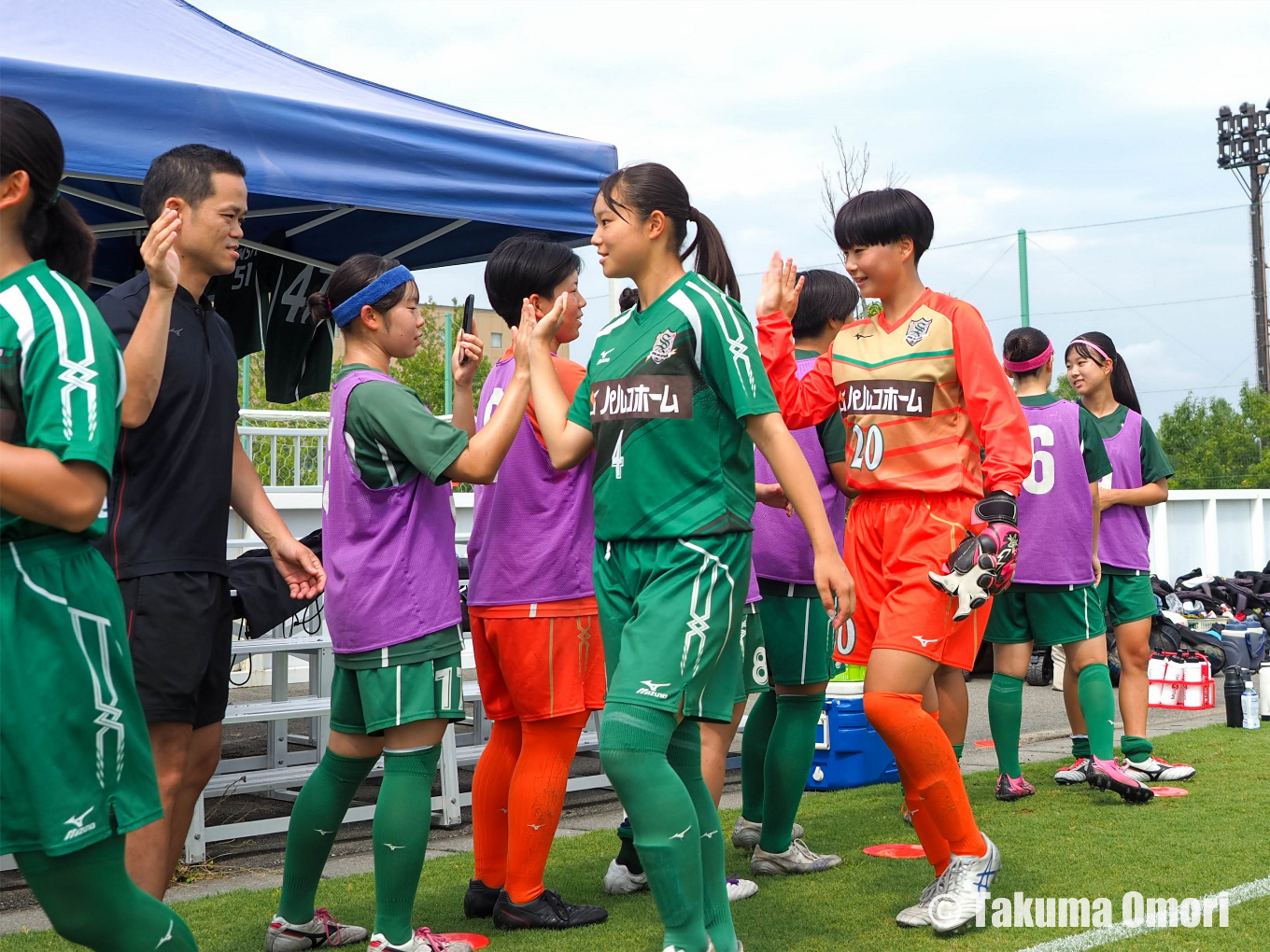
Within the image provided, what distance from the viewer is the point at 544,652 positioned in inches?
150

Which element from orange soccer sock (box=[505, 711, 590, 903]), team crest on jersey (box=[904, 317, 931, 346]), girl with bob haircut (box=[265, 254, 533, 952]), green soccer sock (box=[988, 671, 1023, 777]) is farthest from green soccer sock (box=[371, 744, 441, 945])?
green soccer sock (box=[988, 671, 1023, 777])

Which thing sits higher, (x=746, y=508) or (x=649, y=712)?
(x=746, y=508)

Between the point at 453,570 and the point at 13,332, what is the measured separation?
1666 mm

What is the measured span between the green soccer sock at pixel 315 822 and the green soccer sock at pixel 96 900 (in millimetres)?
1311

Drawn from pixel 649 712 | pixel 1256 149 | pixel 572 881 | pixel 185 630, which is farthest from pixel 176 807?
pixel 1256 149

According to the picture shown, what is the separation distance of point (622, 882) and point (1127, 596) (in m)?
3.47

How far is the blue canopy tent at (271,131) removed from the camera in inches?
168

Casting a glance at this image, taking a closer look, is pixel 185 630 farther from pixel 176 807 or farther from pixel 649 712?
pixel 649 712

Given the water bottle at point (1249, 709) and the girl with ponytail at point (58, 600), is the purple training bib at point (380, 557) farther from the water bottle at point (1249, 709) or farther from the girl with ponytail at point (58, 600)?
the water bottle at point (1249, 709)

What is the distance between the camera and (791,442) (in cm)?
303

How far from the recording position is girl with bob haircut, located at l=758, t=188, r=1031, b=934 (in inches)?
138

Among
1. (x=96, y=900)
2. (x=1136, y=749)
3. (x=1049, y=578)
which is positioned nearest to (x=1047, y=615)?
(x=1049, y=578)

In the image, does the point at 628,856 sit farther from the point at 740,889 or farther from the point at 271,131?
the point at 271,131

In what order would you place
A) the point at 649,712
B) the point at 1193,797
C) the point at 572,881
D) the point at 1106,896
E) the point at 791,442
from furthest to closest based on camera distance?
the point at 1193,797, the point at 572,881, the point at 1106,896, the point at 791,442, the point at 649,712
